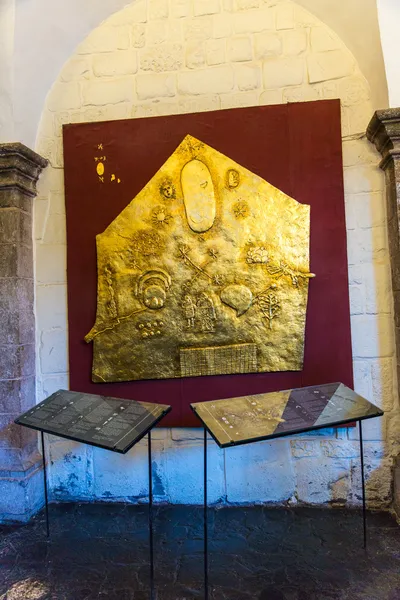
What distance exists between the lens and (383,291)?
2.63m

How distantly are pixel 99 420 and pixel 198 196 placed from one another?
5.07ft

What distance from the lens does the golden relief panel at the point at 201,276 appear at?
2656 millimetres

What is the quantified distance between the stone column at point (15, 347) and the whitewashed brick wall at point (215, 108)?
14 cm

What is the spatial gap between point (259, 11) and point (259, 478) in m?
3.17

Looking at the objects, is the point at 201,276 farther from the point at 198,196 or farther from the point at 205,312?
the point at 198,196

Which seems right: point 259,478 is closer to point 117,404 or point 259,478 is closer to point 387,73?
point 117,404

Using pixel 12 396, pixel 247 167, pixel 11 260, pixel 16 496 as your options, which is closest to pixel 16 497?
pixel 16 496

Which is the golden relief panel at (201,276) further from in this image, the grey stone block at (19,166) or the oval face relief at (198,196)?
the grey stone block at (19,166)

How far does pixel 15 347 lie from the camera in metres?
2.71

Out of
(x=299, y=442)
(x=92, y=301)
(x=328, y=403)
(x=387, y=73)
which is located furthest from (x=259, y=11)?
(x=299, y=442)

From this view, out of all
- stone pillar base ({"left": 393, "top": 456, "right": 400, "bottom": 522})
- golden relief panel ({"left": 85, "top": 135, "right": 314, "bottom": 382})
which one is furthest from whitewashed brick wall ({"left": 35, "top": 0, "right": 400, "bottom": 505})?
golden relief panel ({"left": 85, "top": 135, "right": 314, "bottom": 382})

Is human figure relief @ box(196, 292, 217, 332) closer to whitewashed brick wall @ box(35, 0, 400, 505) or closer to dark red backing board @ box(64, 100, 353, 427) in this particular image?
dark red backing board @ box(64, 100, 353, 427)

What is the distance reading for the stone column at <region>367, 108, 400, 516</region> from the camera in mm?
2422

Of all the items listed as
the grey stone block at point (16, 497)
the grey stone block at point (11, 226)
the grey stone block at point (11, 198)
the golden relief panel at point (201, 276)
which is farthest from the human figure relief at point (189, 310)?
the grey stone block at point (16, 497)
